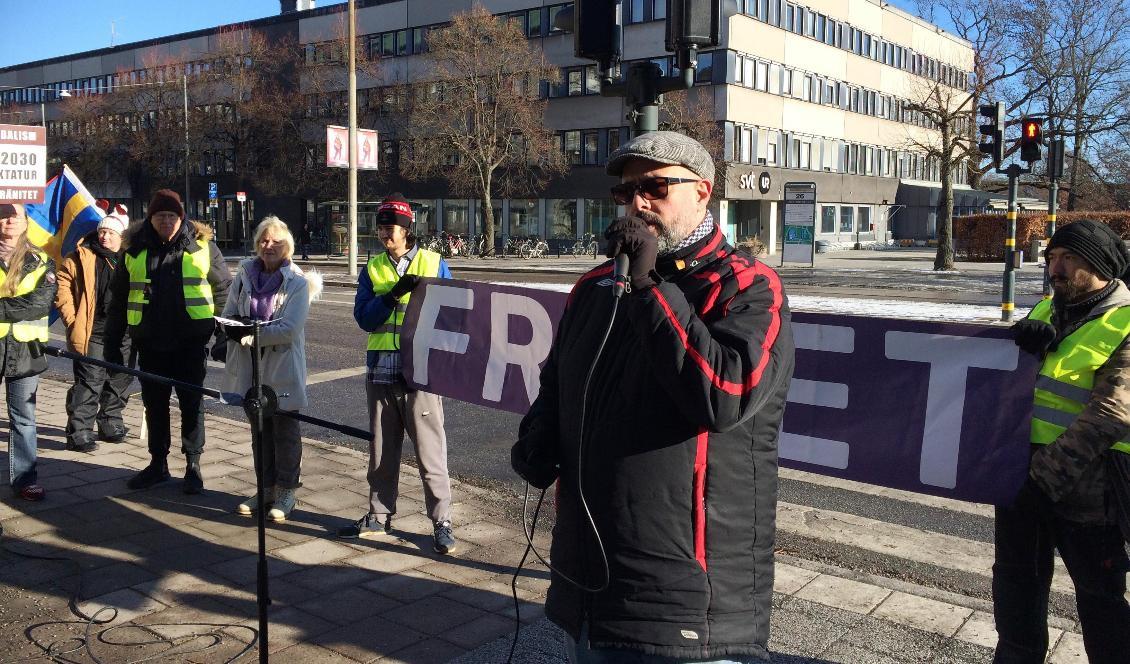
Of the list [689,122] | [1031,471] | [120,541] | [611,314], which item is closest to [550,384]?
[611,314]

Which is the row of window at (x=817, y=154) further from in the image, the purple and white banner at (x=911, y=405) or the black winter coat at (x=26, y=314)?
the purple and white banner at (x=911, y=405)

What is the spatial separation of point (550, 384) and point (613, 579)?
62 cm

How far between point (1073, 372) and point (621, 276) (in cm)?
201

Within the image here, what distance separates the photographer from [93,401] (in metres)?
7.81

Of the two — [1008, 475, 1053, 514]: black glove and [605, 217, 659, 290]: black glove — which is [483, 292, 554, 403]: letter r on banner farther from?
[605, 217, 659, 290]: black glove

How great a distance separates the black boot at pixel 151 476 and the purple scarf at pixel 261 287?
54.9 inches

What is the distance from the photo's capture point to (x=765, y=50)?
48.3m

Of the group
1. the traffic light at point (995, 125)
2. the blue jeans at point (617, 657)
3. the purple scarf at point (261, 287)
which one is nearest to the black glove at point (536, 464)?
the blue jeans at point (617, 657)

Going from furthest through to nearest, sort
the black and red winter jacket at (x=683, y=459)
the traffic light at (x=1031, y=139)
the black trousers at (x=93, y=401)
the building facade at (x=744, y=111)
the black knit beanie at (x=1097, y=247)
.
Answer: the building facade at (x=744, y=111)
the traffic light at (x=1031, y=139)
the black trousers at (x=93, y=401)
the black knit beanie at (x=1097, y=247)
the black and red winter jacket at (x=683, y=459)

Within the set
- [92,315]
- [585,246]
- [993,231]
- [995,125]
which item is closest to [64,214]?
[92,315]

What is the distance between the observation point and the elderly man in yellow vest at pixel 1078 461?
10.9ft

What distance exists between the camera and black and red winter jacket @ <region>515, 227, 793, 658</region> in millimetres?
2256

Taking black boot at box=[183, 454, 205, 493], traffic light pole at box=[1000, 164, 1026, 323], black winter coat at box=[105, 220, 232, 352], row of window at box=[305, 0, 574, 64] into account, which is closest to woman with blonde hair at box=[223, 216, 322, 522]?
black boot at box=[183, 454, 205, 493]

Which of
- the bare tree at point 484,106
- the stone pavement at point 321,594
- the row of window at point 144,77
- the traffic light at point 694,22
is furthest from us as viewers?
the row of window at point 144,77
